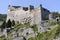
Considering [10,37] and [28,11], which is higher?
[28,11]

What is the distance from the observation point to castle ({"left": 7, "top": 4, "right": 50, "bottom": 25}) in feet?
256

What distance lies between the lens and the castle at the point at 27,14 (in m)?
78.1

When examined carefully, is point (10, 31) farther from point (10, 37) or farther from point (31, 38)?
point (31, 38)

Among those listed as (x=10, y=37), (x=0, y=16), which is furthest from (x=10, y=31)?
(x=0, y=16)

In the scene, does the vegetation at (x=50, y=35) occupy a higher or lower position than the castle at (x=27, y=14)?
lower

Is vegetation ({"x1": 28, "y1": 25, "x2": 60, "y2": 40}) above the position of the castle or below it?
below

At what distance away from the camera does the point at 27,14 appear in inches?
3305

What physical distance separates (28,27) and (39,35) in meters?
6.78

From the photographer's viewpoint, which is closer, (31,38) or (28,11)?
(31,38)

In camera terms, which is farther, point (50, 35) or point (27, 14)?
point (27, 14)

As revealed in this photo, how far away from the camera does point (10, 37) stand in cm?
7506

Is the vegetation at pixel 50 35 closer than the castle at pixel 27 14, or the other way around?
Result: the vegetation at pixel 50 35

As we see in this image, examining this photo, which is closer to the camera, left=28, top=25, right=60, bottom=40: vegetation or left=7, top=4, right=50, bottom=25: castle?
left=28, top=25, right=60, bottom=40: vegetation

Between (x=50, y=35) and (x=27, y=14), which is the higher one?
(x=27, y=14)
